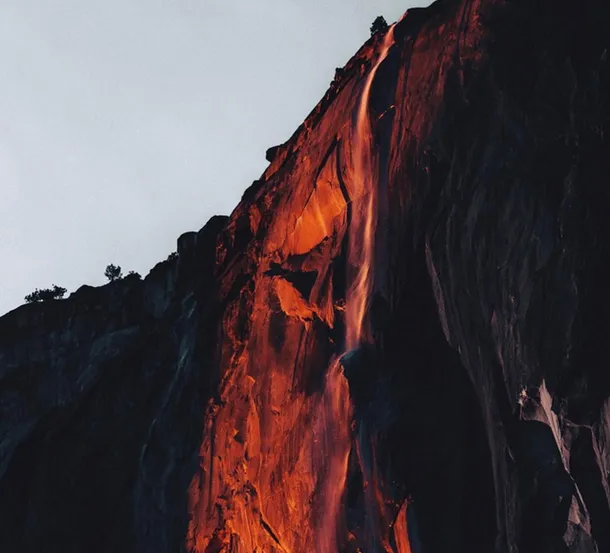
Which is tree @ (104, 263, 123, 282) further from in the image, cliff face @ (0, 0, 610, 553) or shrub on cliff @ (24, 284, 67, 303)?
cliff face @ (0, 0, 610, 553)

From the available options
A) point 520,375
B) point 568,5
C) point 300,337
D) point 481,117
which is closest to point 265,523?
point 300,337

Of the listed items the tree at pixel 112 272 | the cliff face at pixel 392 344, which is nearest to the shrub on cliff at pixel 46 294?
the tree at pixel 112 272

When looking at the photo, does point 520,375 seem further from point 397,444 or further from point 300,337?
point 300,337

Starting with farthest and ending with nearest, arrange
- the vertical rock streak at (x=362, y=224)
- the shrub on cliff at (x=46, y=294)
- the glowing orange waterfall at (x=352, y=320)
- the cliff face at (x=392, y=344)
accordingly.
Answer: the shrub on cliff at (x=46, y=294) → the vertical rock streak at (x=362, y=224) → the glowing orange waterfall at (x=352, y=320) → the cliff face at (x=392, y=344)

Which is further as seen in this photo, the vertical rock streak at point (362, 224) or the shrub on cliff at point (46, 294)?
the shrub on cliff at point (46, 294)

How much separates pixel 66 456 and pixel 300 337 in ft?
40.1

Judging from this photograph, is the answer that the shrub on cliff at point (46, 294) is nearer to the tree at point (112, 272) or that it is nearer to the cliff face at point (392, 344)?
the tree at point (112, 272)

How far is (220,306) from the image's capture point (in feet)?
115

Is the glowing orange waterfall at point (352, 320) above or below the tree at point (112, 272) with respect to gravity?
below

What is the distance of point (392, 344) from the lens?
27.2 m

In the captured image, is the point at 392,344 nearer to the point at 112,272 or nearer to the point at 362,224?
the point at 362,224

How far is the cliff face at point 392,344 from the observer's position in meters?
22.4

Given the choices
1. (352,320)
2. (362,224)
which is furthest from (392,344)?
(362,224)

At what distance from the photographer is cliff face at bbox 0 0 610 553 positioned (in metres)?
22.4
